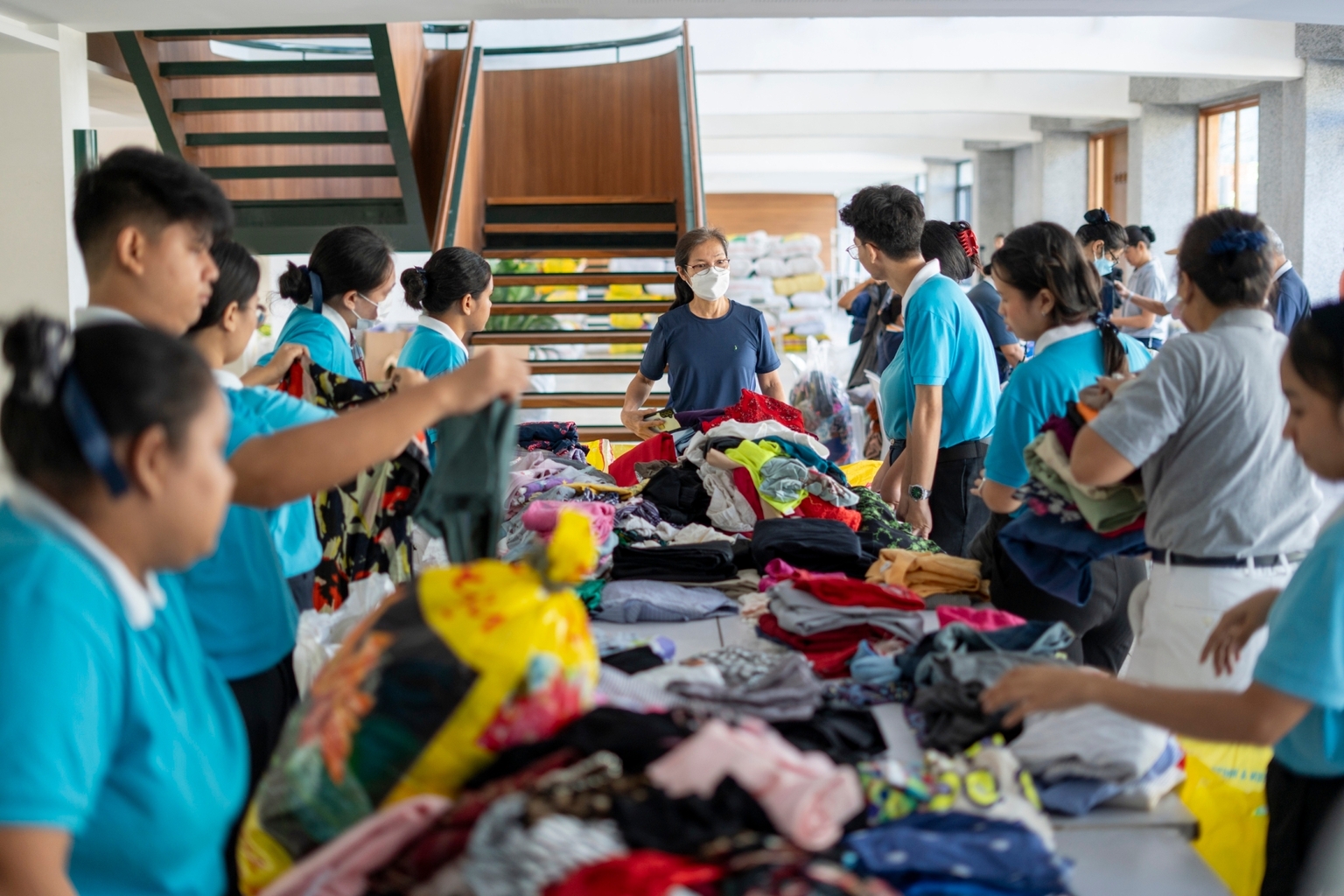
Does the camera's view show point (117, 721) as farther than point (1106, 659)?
No

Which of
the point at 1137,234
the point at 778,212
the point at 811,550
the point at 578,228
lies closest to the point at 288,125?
the point at 578,228

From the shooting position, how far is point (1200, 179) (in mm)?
13523

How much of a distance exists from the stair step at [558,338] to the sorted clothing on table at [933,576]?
539cm

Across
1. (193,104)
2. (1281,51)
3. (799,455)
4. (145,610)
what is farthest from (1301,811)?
(1281,51)

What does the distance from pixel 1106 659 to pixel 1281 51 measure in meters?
9.84

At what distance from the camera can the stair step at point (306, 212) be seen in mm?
7883

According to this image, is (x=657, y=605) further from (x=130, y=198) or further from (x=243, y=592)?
(x=130, y=198)

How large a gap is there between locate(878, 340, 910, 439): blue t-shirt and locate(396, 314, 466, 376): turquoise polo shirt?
146 centimetres

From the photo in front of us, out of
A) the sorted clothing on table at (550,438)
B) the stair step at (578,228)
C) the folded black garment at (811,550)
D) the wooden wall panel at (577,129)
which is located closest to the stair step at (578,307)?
the stair step at (578,228)

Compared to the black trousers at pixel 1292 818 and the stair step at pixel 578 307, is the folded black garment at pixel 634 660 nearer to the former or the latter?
the black trousers at pixel 1292 818

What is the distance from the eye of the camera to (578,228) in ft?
27.8

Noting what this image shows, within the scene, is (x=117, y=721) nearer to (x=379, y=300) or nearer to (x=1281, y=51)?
(x=379, y=300)

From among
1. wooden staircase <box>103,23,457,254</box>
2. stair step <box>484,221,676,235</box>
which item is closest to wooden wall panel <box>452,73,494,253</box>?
stair step <box>484,221,676,235</box>

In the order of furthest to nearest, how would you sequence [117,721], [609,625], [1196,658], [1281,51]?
→ 1. [1281,51]
2. [609,625]
3. [1196,658]
4. [117,721]
